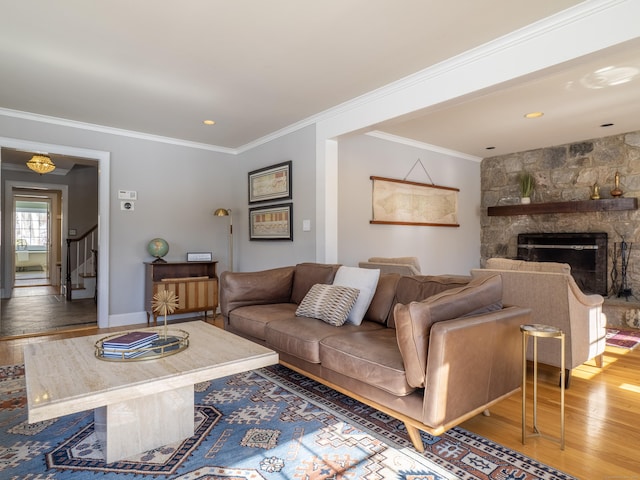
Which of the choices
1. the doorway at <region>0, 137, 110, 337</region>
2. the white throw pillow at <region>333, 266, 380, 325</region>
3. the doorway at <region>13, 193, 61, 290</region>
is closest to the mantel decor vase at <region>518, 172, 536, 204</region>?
the white throw pillow at <region>333, 266, 380, 325</region>

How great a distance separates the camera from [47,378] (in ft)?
5.57

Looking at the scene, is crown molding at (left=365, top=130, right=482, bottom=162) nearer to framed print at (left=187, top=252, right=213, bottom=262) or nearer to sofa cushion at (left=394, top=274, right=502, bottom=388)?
framed print at (left=187, top=252, right=213, bottom=262)

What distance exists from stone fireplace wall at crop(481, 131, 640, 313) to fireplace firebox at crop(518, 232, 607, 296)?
9 centimetres

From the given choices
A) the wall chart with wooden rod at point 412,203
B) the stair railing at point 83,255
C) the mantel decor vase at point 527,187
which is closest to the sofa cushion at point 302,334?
the wall chart with wooden rod at point 412,203

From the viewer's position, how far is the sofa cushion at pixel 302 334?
246 cm

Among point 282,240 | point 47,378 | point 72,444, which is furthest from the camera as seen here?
point 282,240

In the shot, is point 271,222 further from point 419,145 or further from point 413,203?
point 419,145

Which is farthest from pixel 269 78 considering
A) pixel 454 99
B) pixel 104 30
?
pixel 454 99

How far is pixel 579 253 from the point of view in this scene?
5.28 meters

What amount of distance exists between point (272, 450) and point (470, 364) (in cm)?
106

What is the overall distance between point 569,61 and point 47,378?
127 inches

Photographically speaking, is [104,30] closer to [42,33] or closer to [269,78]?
[42,33]

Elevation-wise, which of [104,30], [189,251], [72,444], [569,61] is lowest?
[72,444]

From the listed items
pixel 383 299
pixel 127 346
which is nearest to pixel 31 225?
pixel 127 346
